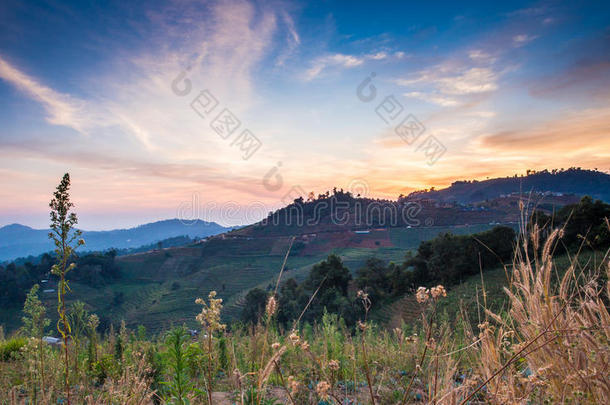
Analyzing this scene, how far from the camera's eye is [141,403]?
2420 millimetres

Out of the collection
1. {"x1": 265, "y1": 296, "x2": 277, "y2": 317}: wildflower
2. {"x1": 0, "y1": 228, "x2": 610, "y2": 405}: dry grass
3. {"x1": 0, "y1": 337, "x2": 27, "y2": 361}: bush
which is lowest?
{"x1": 0, "y1": 337, "x2": 27, "y2": 361}: bush

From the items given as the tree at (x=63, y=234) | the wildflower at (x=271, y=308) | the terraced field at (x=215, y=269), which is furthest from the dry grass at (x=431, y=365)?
the terraced field at (x=215, y=269)

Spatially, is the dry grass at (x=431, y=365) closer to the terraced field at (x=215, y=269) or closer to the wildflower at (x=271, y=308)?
the wildflower at (x=271, y=308)

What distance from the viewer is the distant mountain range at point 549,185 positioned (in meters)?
141

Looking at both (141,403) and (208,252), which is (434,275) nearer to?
(141,403)

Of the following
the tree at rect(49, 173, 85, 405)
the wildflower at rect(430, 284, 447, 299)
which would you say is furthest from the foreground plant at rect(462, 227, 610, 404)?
the tree at rect(49, 173, 85, 405)

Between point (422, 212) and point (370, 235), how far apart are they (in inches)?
970

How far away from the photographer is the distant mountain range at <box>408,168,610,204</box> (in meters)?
141

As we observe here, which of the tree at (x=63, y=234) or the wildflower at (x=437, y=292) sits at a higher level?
the tree at (x=63, y=234)

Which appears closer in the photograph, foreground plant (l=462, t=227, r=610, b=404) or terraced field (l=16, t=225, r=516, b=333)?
foreground plant (l=462, t=227, r=610, b=404)

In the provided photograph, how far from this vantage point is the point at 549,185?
5674 inches

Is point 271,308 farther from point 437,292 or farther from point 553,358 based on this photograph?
Result: point 553,358

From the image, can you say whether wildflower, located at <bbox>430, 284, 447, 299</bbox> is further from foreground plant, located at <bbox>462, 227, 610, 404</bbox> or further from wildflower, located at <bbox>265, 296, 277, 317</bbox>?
wildflower, located at <bbox>265, 296, 277, 317</bbox>

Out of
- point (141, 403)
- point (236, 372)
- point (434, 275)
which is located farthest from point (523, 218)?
point (434, 275)
